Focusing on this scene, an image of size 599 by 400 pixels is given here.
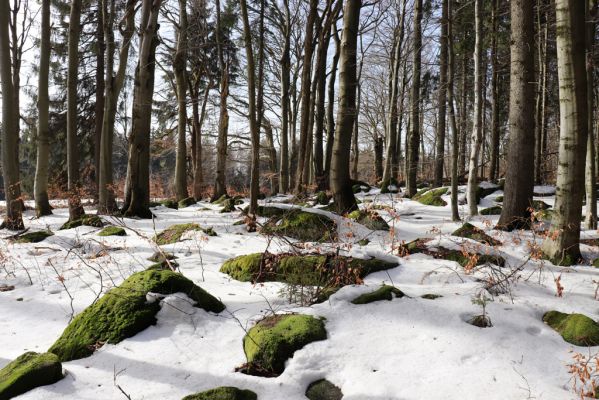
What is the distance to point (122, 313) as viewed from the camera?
11.2 ft

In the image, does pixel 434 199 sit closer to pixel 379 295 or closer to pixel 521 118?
pixel 521 118

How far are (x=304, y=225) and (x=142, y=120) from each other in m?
5.04

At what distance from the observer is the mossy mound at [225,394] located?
96.3 inches

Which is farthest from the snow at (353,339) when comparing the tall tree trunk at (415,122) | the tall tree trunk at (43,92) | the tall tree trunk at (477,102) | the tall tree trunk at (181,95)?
the tall tree trunk at (181,95)

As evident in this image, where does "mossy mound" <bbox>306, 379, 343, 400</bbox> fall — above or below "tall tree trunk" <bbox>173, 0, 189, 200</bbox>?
below

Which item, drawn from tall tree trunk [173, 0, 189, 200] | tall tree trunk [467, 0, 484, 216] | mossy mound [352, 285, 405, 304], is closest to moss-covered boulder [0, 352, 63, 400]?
mossy mound [352, 285, 405, 304]

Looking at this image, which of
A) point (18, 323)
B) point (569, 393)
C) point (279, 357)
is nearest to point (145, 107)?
point (18, 323)

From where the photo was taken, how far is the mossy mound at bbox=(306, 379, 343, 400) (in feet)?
8.28

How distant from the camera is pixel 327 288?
392 centimetres

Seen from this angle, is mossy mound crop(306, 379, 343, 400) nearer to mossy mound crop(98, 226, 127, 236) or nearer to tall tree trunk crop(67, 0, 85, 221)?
mossy mound crop(98, 226, 127, 236)

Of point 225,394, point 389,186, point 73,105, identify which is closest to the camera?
point 225,394

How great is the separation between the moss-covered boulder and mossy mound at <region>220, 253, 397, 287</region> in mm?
2053

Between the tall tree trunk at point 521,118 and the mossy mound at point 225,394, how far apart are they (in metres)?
5.80

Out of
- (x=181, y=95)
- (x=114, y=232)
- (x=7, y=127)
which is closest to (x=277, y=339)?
(x=114, y=232)
